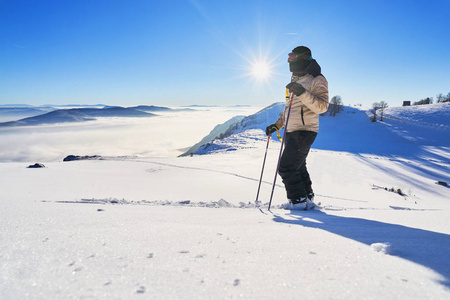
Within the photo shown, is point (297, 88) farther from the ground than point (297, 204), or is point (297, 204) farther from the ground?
point (297, 88)

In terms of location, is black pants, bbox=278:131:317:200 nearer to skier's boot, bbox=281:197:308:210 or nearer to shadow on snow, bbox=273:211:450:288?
skier's boot, bbox=281:197:308:210

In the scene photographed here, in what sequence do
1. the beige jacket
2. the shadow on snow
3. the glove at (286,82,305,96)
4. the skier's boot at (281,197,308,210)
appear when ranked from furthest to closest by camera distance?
the skier's boot at (281,197,308,210) → the beige jacket → the glove at (286,82,305,96) → the shadow on snow

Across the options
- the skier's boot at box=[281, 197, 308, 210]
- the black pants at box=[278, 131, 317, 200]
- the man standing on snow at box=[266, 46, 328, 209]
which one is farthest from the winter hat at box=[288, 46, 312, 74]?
the skier's boot at box=[281, 197, 308, 210]

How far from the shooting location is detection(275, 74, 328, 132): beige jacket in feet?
10.1

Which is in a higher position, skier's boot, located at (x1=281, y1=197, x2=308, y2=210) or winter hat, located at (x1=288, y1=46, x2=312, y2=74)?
winter hat, located at (x1=288, y1=46, x2=312, y2=74)

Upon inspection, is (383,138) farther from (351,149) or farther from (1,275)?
(1,275)

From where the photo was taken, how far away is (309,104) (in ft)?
10.1

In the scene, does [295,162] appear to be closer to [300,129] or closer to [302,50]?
[300,129]

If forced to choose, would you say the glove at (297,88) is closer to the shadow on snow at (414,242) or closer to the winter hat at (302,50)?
the winter hat at (302,50)

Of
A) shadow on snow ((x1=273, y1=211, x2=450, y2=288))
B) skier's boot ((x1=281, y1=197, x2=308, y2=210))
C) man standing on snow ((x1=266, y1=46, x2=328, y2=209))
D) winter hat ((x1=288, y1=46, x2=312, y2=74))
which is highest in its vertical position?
winter hat ((x1=288, y1=46, x2=312, y2=74))

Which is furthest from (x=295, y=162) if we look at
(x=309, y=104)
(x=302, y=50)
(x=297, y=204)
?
(x=302, y=50)

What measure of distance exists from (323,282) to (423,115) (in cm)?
5783

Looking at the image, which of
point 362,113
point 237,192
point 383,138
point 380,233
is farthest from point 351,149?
point 380,233

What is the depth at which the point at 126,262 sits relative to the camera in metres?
1.03
